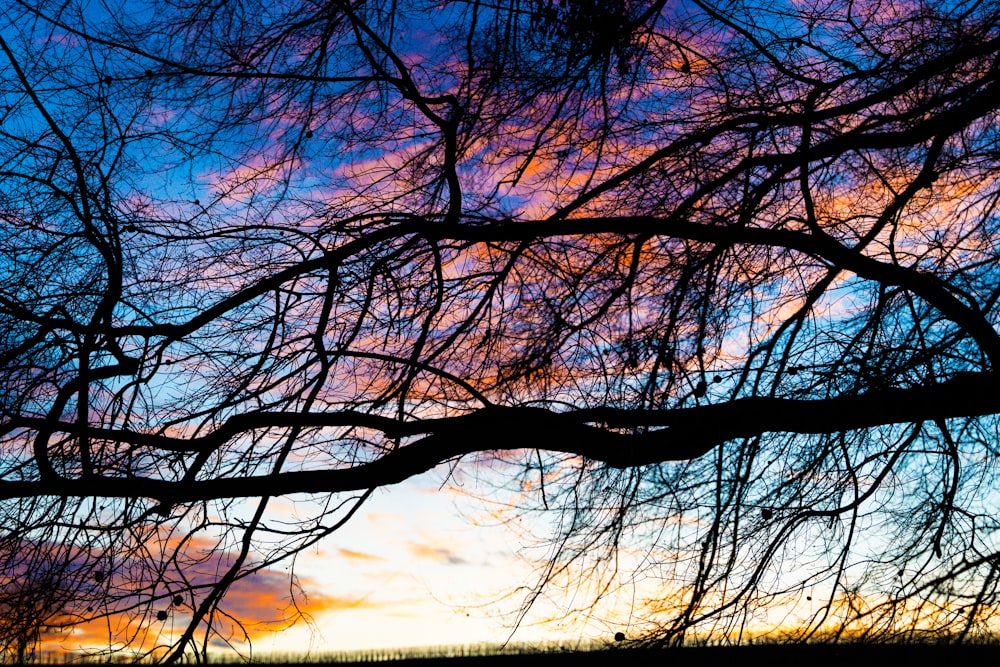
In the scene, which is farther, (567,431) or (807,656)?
(567,431)

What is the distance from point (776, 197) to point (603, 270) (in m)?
1.14

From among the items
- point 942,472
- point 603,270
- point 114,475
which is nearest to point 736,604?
point 942,472

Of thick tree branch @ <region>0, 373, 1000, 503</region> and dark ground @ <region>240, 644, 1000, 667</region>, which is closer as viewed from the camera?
dark ground @ <region>240, 644, 1000, 667</region>

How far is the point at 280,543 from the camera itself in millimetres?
4617

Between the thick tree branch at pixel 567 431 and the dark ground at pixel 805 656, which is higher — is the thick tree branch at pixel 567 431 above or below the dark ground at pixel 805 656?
above

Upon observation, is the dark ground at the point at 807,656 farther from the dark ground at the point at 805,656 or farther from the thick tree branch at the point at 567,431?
the thick tree branch at the point at 567,431

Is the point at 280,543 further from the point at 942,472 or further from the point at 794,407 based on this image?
the point at 942,472

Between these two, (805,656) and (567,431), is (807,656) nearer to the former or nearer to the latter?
(805,656)

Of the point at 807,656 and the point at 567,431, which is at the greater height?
the point at 567,431

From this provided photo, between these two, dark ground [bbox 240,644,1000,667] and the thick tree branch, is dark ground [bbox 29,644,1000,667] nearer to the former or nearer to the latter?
dark ground [bbox 240,644,1000,667]

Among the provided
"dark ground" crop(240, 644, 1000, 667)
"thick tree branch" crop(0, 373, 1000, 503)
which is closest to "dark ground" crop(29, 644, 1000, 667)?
"dark ground" crop(240, 644, 1000, 667)

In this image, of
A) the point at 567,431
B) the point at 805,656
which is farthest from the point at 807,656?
the point at 567,431

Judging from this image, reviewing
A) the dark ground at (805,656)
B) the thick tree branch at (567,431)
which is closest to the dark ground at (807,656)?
the dark ground at (805,656)

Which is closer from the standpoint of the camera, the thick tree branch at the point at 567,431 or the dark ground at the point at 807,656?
→ the dark ground at the point at 807,656
